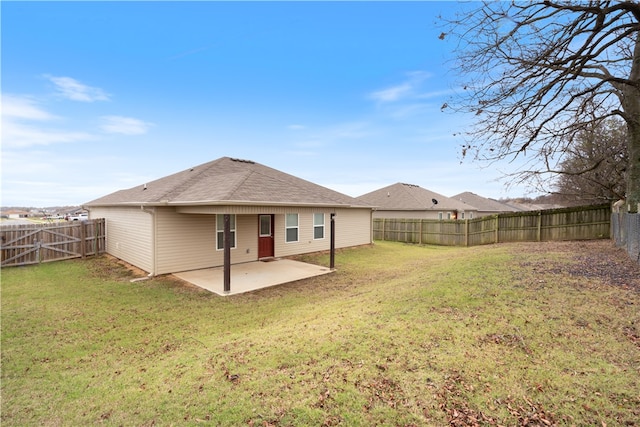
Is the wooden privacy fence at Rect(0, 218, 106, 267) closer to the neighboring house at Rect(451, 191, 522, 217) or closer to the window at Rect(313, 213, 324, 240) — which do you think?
the window at Rect(313, 213, 324, 240)

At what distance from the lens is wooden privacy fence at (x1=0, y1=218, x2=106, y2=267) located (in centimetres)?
1132

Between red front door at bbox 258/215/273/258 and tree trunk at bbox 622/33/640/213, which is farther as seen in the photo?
red front door at bbox 258/215/273/258

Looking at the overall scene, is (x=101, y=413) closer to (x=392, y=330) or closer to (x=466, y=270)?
(x=392, y=330)

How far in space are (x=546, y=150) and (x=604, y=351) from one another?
473cm

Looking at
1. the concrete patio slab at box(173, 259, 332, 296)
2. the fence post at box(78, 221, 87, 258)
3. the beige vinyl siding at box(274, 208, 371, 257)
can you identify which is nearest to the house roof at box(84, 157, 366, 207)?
the beige vinyl siding at box(274, 208, 371, 257)

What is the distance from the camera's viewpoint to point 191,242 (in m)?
11.0

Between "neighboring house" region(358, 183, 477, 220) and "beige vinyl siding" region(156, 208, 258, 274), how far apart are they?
1470cm

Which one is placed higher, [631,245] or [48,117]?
[48,117]

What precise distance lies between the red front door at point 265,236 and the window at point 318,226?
8.97 ft

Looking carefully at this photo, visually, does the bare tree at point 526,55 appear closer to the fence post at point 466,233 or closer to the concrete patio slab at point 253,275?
the concrete patio slab at point 253,275

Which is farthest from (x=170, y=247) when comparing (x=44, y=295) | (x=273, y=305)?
(x=273, y=305)

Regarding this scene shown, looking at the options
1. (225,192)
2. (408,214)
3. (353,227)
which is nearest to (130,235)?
(225,192)

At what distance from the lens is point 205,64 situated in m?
13.5

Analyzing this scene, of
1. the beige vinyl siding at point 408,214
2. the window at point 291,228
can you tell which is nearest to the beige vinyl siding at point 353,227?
the window at point 291,228
